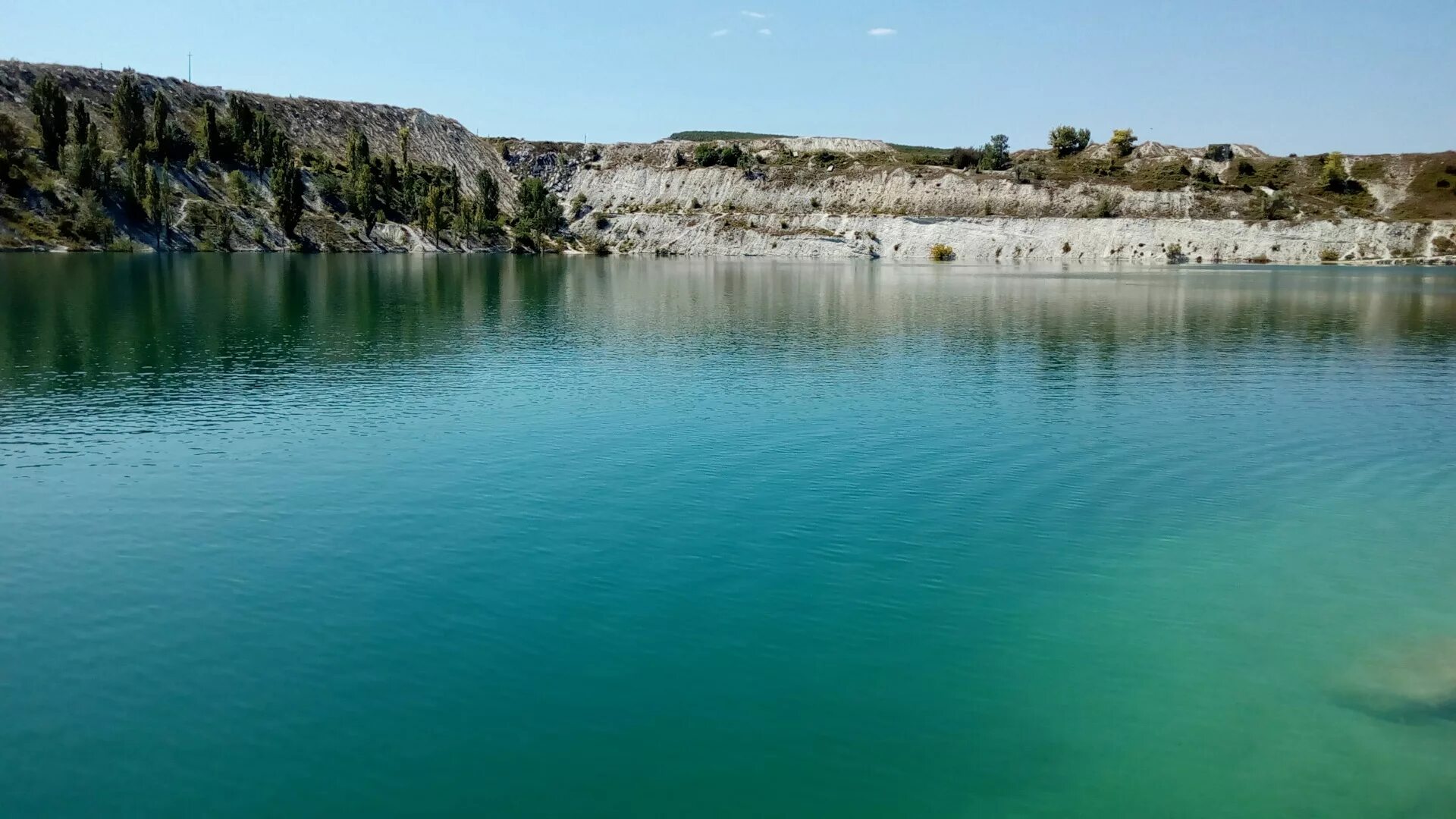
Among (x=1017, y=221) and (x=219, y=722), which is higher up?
(x=1017, y=221)

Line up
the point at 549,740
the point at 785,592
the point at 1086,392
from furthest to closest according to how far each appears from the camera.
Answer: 1. the point at 1086,392
2. the point at 785,592
3. the point at 549,740

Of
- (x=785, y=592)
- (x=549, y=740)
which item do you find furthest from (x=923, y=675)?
(x=549, y=740)

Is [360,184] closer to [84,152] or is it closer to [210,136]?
[210,136]

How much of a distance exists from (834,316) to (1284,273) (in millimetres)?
98115

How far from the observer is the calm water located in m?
13.1

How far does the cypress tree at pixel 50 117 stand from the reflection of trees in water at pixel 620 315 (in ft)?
92.4

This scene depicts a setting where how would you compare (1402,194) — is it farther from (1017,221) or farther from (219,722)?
(219,722)

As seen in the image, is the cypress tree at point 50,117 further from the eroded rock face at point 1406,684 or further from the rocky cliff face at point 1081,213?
the eroded rock face at point 1406,684

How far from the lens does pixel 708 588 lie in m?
19.4

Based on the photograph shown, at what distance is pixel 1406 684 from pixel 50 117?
16615 centimetres

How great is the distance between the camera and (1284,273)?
138875 millimetres

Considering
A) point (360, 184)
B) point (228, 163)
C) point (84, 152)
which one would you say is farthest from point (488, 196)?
point (84, 152)

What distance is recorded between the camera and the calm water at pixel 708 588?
13141 mm

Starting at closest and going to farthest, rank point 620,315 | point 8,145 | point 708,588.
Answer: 1. point 708,588
2. point 620,315
3. point 8,145
